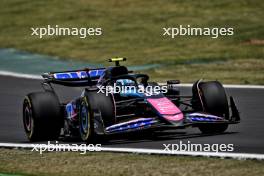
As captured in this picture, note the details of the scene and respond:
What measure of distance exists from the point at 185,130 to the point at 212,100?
1.19m

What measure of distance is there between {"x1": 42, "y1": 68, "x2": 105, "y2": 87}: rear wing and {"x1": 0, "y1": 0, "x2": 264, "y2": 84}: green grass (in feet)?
23.7

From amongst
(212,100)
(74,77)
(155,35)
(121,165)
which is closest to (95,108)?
(121,165)

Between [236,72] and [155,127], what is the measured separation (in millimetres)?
10582

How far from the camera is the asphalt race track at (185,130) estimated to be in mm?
14352

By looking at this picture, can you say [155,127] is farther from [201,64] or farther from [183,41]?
[183,41]

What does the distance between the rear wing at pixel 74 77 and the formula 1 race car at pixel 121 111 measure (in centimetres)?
37

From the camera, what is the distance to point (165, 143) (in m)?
14.4

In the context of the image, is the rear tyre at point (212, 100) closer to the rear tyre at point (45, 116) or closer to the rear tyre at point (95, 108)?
the rear tyre at point (95, 108)

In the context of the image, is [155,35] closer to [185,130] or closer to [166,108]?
[185,130]

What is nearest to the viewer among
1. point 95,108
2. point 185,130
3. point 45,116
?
point 95,108

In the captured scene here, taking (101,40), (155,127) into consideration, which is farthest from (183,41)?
(155,127)

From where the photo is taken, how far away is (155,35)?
31.1 m

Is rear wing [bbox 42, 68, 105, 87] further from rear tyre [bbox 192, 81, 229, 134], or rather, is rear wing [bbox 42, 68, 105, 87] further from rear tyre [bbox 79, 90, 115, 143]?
rear tyre [bbox 192, 81, 229, 134]

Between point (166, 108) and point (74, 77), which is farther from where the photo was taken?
point (74, 77)
